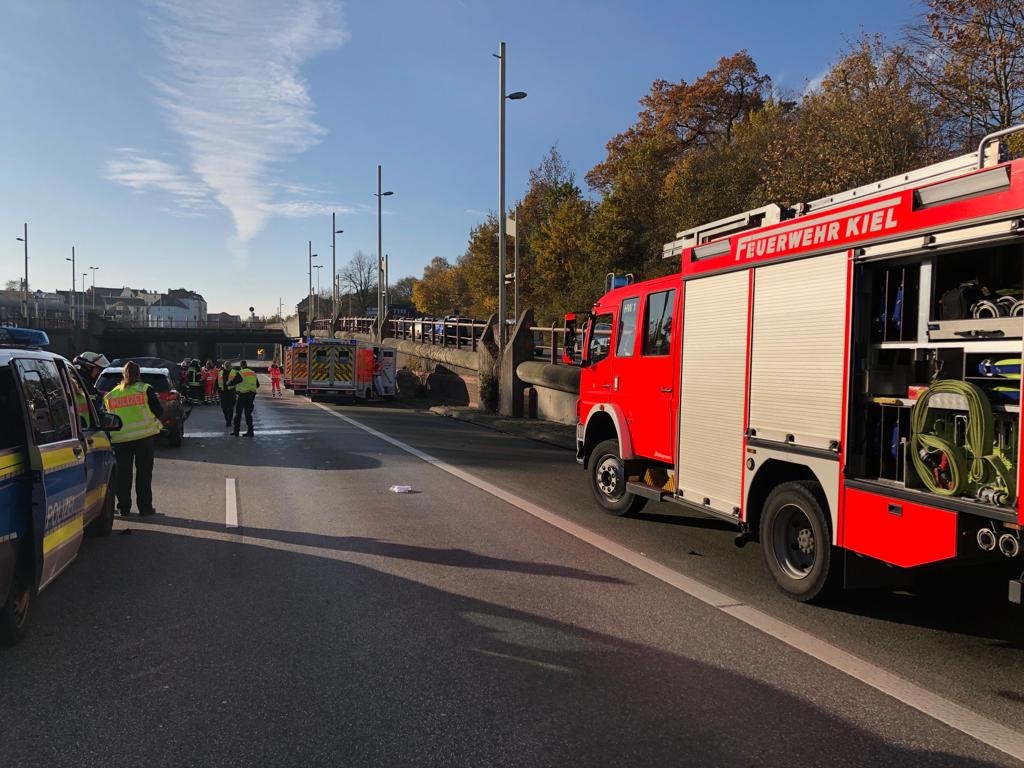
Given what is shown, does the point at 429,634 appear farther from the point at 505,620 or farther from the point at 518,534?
the point at 518,534

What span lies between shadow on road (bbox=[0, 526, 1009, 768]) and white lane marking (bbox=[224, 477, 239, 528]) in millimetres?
2474

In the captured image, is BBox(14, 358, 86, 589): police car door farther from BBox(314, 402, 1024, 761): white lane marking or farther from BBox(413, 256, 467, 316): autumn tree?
BBox(413, 256, 467, 316): autumn tree

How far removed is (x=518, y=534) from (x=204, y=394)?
24.7 metres

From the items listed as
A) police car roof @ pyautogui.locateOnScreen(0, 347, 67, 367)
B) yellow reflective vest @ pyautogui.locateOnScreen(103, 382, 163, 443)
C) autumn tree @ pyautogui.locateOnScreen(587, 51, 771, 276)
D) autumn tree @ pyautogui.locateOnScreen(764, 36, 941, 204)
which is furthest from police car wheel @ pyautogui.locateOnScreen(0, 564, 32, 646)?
autumn tree @ pyautogui.locateOnScreen(587, 51, 771, 276)

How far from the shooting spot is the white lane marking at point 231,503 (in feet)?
26.9

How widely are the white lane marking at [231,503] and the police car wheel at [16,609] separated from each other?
3329mm

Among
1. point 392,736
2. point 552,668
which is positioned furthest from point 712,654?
point 392,736

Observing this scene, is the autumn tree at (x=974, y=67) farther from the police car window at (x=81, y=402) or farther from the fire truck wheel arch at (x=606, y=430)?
the police car window at (x=81, y=402)

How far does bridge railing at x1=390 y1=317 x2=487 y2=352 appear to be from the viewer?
30.3 metres

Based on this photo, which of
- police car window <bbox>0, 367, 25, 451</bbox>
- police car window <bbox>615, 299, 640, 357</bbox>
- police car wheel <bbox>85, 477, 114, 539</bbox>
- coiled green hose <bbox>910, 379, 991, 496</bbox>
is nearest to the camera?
coiled green hose <bbox>910, 379, 991, 496</bbox>

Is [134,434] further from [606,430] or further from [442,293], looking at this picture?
[442,293]

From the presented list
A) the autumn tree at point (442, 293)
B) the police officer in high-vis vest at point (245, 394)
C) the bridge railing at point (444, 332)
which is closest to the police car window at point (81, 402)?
the police officer in high-vis vest at point (245, 394)

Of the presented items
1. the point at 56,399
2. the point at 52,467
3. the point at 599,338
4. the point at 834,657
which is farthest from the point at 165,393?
the point at 834,657

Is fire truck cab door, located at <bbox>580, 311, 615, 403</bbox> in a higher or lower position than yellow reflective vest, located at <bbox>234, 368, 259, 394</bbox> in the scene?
higher
